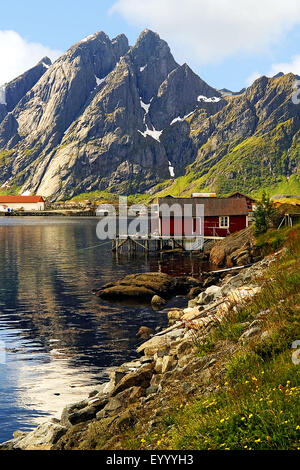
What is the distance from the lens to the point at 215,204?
79375 millimetres

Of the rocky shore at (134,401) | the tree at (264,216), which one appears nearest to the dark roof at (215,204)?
the tree at (264,216)

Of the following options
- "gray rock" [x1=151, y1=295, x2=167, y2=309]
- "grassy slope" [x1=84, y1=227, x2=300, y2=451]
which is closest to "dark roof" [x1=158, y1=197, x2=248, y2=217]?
"gray rock" [x1=151, y1=295, x2=167, y2=309]

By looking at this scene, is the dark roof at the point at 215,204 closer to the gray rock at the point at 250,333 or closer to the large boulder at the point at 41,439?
the gray rock at the point at 250,333

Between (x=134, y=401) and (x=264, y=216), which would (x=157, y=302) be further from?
(x=264, y=216)

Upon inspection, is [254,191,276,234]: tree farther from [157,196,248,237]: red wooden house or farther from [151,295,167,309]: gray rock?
[151,295,167,309]: gray rock

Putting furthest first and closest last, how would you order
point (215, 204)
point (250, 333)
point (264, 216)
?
1. point (215, 204)
2. point (264, 216)
3. point (250, 333)

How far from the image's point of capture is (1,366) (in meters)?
24.6

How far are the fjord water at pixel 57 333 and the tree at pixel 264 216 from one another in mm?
10816

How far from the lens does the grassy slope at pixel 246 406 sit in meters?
7.85

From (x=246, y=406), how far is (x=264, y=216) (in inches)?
2124

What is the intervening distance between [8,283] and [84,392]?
3308 centimetres

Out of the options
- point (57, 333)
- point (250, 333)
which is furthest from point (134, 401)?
point (57, 333)

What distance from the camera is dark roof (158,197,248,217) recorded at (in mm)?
78562

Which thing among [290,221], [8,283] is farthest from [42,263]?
[290,221]
